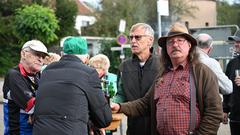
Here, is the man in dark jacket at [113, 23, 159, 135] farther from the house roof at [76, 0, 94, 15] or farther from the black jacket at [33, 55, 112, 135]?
the house roof at [76, 0, 94, 15]

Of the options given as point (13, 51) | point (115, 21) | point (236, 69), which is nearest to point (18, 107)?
point (236, 69)

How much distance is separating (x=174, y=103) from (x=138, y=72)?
126 centimetres

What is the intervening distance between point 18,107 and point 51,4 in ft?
119

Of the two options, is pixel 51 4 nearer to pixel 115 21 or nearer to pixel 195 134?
pixel 115 21

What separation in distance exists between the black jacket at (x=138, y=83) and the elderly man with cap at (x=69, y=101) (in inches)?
42.8

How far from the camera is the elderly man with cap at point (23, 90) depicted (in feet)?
14.8

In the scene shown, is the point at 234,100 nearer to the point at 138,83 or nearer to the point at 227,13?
the point at 138,83

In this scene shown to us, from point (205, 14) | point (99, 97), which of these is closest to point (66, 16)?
point (99, 97)

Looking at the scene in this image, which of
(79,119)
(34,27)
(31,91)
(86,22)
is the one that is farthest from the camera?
(86,22)

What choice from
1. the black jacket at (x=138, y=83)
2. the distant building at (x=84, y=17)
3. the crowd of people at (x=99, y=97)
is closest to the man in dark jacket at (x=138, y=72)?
the black jacket at (x=138, y=83)

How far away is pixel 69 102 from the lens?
3.81m

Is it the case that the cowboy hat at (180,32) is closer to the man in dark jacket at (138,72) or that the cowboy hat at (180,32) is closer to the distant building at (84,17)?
the man in dark jacket at (138,72)

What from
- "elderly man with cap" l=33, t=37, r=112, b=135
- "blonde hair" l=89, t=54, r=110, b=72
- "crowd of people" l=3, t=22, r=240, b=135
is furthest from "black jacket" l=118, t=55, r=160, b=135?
"elderly man with cap" l=33, t=37, r=112, b=135

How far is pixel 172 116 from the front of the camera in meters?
3.91
